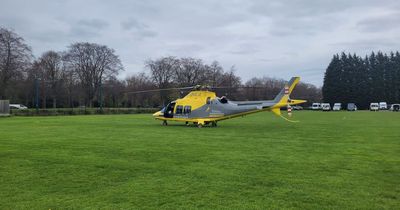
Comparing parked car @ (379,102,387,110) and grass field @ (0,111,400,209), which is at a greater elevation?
parked car @ (379,102,387,110)

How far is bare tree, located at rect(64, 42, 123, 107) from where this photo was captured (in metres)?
72.1

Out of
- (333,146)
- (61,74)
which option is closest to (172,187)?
(333,146)

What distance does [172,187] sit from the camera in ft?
23.3

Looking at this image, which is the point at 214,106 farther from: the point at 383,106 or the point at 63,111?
the point at 383,106

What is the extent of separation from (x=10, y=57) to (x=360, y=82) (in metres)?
82.2

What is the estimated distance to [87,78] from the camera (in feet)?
241

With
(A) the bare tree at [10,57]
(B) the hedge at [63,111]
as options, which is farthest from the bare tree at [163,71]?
(A) the bare tree at [10,57]

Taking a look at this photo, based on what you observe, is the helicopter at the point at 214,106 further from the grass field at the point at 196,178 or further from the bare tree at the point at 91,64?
the bare tree at the point at 91,64

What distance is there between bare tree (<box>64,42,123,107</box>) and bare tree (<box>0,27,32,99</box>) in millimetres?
17159

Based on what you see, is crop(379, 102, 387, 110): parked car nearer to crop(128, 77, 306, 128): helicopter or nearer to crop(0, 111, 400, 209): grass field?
crop(128, 77, 306, 128): helicopter

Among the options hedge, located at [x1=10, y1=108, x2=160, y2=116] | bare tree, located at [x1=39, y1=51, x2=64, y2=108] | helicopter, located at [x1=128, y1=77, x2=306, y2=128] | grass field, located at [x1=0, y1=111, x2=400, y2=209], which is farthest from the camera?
bare tree, located at [x1=39, y1=51, x2=64, y2=108]

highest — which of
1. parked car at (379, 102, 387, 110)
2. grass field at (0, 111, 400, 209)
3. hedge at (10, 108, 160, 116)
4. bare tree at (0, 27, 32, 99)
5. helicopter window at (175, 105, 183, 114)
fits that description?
bare tree at (0, 27, 32, 99)

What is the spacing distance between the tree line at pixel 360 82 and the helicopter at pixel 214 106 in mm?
79933

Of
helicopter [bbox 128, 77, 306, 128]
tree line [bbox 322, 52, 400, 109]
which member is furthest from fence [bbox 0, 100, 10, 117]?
tree line [bbox 322, 52, 400, 109]
